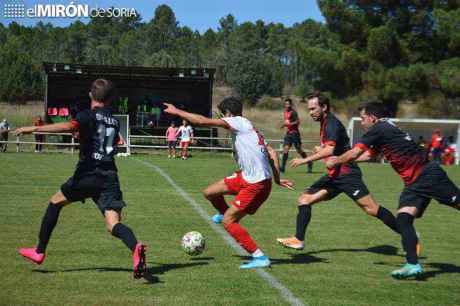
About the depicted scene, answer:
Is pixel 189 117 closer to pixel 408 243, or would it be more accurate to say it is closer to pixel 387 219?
pixel 408 243

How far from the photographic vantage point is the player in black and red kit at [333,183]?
→ 8.14m

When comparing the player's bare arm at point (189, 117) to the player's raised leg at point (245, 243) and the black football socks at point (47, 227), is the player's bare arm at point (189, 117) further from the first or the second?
the black football socks at point (47, 227)

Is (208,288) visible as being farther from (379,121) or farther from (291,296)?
(379,121)

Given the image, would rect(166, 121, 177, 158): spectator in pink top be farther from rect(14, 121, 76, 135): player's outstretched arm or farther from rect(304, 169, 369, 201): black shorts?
rect(14, 121, 76, 135): player's outstretched arm

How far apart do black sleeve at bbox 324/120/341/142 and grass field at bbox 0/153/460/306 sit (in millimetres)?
1377

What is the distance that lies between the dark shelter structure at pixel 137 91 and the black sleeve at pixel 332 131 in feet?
81.1

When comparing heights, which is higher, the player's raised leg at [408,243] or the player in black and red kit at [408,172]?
the player in black and red kit at [408,172]

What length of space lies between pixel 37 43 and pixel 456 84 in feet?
277

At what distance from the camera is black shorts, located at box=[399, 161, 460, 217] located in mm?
7035

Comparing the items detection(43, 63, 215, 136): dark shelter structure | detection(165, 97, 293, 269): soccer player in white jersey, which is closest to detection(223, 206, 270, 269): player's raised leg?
detection(165, 97, 293, 269): soccer player in white jersey

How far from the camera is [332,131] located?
8.05 meters

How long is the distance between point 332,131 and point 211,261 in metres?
2.02

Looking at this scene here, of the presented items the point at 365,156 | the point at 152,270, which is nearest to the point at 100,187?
the point at 152,270

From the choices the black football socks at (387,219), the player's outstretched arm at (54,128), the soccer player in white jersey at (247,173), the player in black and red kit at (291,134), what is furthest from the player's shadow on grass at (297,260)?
the player in black and red kit at (291,134)
